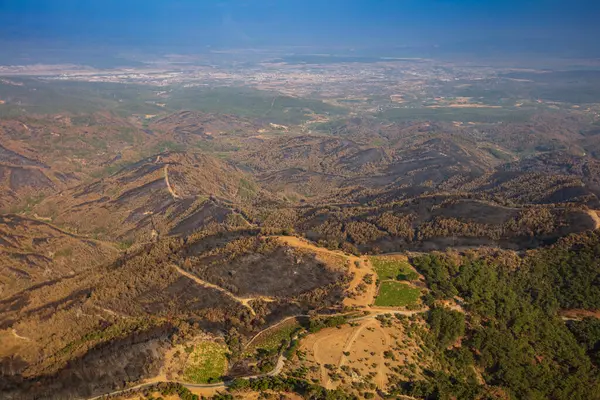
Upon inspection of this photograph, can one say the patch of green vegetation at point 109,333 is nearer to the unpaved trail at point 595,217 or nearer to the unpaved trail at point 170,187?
the unpaved trail at point 595,217

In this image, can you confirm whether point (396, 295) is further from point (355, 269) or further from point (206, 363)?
point (206, 363)

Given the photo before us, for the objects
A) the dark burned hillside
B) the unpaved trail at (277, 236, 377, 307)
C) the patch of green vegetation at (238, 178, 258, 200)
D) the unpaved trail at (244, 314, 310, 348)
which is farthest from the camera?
the patch of green vegetation at (238, 178, 258, 200)

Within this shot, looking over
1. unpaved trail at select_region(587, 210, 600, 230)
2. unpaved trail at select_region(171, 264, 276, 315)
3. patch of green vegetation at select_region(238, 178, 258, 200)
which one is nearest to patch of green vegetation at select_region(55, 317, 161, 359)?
unpaved trail at select_region(171, 264, 276, 315)

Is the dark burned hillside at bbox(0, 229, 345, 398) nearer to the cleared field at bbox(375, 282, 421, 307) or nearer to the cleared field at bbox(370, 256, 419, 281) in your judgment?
the cleared field at bbox(375, 282, 421, 307)

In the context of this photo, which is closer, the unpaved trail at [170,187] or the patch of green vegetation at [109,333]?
the patch of green vegetation at [109,333]

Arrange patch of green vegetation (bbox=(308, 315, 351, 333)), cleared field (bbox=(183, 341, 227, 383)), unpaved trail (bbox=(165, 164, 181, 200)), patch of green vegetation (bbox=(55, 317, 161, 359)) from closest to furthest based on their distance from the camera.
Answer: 1. cleared field (bbox=(183, 341, 227, 383))
2. patch of green vegetation (bbox=(55, 317, 161, 359))
3. patch of green vegetation (bbox=(308, 315, 351, 333))
4. unpaved trail (bbox=(165, 164, 181, 200))

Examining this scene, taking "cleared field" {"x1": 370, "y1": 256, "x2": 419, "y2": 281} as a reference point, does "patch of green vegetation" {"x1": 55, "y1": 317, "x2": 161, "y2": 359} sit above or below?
below

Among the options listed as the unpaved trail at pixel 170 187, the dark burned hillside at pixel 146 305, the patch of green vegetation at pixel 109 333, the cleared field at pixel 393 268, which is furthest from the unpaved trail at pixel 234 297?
the unpaved trail at pixel 170 187
